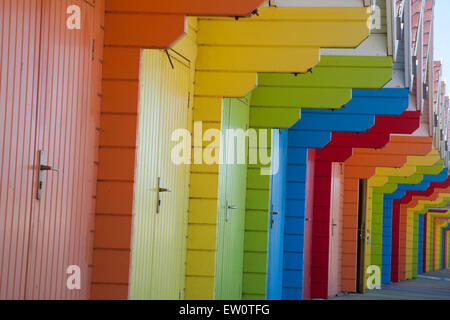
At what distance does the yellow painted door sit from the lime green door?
2.48 ft

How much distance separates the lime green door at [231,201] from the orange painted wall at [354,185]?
683cm

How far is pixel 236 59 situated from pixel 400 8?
15.2 feet

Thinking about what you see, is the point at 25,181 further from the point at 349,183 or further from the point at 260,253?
the point at 349,183

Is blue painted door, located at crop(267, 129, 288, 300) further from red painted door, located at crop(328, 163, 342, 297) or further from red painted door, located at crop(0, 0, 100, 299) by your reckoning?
red painted door, located at crop(0, 0, 100, 299)

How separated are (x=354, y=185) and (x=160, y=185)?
10086 mm

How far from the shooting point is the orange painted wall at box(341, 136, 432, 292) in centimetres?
1628

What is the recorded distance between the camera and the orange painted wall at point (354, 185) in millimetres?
16281

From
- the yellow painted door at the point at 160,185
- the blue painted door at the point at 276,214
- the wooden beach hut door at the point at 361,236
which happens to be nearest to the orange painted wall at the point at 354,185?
the wooden beach hut door at the point at 361,236

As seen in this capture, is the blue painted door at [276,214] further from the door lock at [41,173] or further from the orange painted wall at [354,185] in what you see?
the door lock at [41,173]

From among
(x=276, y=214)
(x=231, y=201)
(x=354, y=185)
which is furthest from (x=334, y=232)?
(x=231, y=201)

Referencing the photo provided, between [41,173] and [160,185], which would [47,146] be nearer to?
[41,173]

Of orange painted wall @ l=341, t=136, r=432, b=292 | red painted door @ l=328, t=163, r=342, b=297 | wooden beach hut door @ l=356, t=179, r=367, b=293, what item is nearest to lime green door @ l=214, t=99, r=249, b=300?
red painted door @ l=328, t=163, r=342, b=297

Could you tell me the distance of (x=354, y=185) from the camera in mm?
16328
